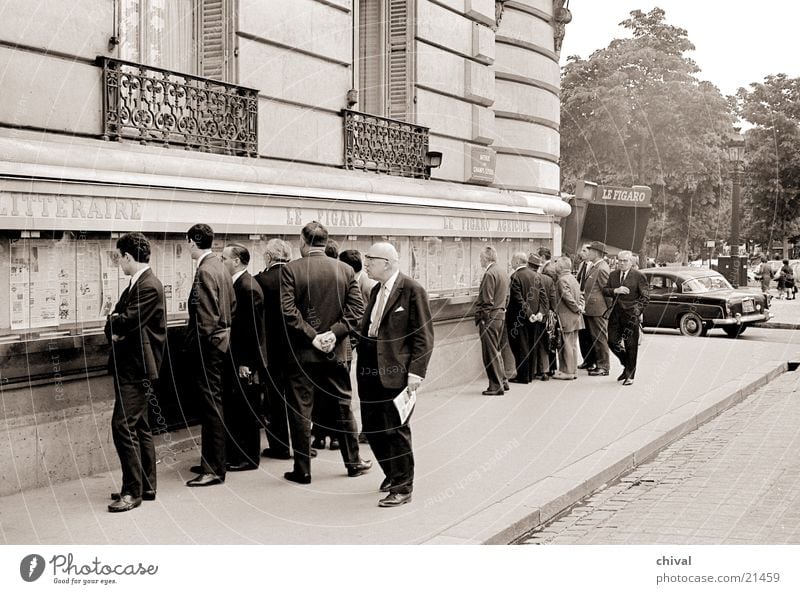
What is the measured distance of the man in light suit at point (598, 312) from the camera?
14.9m

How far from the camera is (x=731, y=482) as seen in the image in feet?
26.8

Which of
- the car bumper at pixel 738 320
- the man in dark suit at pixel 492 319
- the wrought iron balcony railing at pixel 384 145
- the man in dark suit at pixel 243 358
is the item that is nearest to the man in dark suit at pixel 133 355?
the man in dark suit at pixel 243 358

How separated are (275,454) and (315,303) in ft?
5.75

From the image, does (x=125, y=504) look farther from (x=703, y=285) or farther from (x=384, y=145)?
(x=703, y=285)

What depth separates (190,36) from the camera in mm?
10172

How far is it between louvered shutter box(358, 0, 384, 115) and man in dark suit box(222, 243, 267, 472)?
6187 millimetres

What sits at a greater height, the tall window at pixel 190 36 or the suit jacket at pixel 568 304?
the tall window at pixel 190 36

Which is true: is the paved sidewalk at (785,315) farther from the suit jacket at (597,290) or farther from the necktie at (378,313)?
the necktie at (378,313)

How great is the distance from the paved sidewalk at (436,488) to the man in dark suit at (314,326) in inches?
15.2

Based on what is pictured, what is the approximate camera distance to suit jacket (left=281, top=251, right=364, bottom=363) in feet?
25.7

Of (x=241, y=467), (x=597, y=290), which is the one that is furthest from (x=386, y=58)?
(x=241, y=467)
